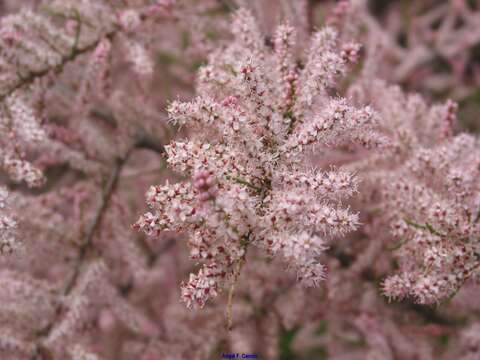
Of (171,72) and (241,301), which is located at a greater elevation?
(171,72)

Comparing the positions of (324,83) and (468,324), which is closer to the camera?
(324,83)

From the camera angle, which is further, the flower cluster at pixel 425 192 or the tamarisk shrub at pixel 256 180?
the flower cluster at pixel 425 192

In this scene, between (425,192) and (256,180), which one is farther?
(425,192)

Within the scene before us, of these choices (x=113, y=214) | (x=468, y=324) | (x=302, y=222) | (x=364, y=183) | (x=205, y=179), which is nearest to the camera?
(x=205, y=179)

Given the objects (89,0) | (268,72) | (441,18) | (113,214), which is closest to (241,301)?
(113,214)

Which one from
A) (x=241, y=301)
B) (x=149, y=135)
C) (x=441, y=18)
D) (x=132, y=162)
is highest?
(x=441, y=18)

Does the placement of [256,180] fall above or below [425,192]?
below

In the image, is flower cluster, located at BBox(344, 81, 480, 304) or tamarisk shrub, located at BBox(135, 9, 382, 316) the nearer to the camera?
tamarisk shrub, located at BBox(135, 9, 382, 316)

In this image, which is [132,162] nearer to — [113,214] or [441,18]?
[113,214]
